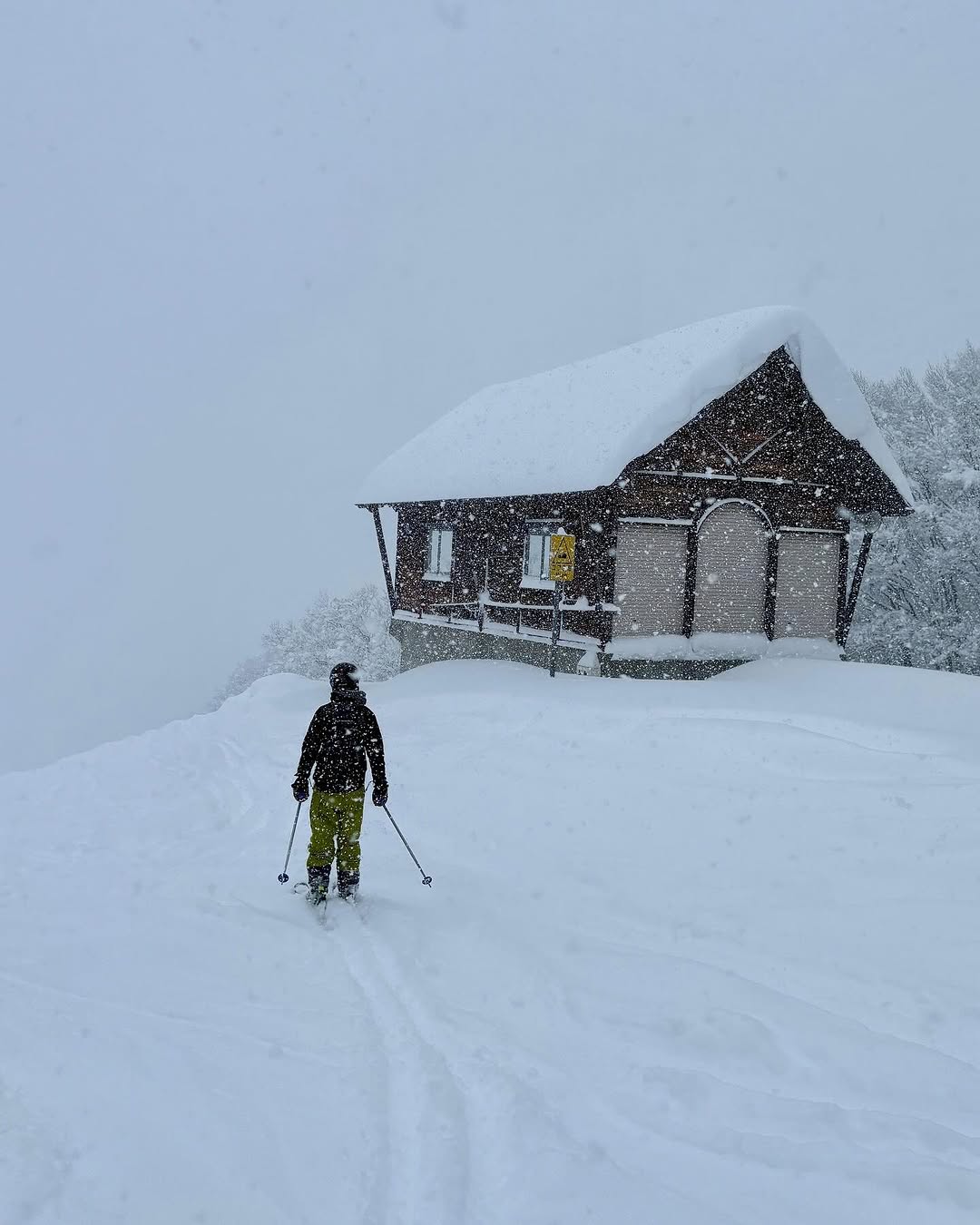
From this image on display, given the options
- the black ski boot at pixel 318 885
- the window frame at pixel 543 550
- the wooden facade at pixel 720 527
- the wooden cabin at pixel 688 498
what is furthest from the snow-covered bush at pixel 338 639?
the black ski boot at pixel 318 885

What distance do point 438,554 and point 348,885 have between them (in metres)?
17.7

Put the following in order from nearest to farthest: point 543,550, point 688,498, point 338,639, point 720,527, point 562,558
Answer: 1. point 562,558
2. point 688,498
3. point 720,527
4. point 543,550
5. point 338,639

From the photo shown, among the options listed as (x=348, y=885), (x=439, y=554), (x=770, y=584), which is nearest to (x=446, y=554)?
(x=439, y=554)

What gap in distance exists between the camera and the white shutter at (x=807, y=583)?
1838 cm

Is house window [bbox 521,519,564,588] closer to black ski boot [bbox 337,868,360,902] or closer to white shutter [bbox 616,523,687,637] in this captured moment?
white shutter [bbox 616,523,687,637]

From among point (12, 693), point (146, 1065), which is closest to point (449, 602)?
point (146, 1065)

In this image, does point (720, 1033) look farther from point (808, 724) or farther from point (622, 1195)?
point (808, 724)

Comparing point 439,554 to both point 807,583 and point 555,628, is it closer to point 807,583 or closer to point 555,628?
point 555,628

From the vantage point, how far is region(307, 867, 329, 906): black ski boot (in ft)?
19.2

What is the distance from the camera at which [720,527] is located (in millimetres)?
17562

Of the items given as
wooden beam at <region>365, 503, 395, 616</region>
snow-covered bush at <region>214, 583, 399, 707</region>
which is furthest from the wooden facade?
snow-covered bush at <region>214, 583, 399, 707</region>

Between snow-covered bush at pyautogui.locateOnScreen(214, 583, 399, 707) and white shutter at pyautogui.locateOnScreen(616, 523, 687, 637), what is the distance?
29.7 m

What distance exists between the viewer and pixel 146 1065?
12.1 feet

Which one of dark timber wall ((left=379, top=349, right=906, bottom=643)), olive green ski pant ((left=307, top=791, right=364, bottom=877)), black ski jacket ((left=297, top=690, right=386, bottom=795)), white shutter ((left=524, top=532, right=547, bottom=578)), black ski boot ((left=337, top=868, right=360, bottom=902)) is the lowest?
black ski boot ((left=337, top=868, right=360, bottom=902))
